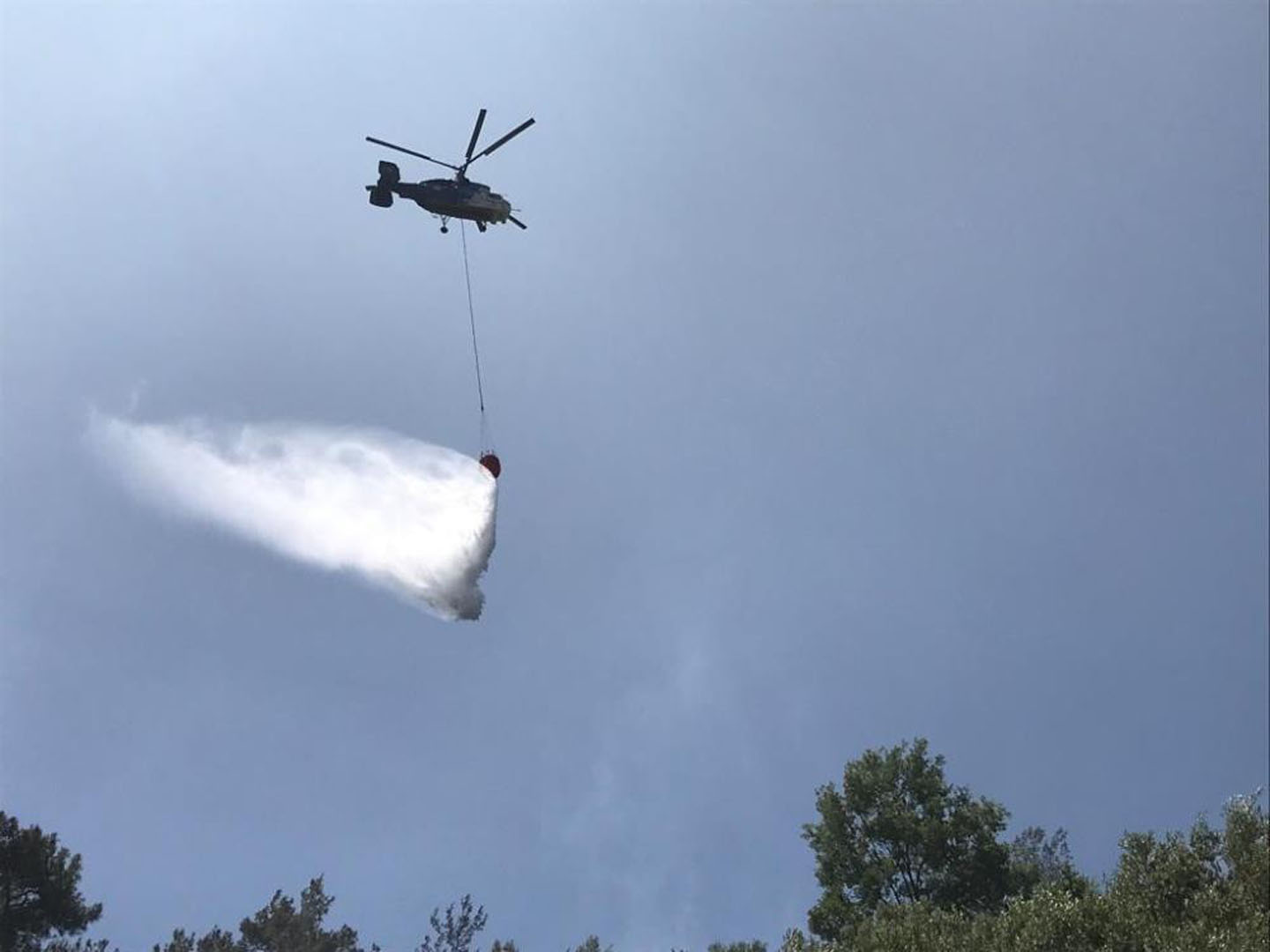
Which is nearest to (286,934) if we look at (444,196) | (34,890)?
(34,890)

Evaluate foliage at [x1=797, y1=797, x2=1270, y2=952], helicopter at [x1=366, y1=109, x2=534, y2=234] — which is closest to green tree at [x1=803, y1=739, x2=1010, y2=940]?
foliage at [x1=797, y1=797, x2=1270, y2=952]

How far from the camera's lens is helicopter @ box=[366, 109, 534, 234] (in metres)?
51.4

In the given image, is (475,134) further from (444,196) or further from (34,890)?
(34,890)

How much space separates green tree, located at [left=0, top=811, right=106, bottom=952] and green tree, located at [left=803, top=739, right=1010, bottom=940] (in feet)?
161

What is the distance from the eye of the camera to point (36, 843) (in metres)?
62.6

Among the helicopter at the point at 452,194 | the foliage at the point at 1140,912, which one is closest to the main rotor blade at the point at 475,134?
the helicopter at the point at 452,194

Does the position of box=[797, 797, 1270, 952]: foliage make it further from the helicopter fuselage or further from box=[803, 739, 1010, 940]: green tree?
the helicopter fuselage

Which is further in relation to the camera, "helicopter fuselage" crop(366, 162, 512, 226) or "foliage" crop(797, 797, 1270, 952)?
"helicopter fuselage" crop(366, 162, 512, 226)

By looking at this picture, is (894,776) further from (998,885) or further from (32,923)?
(32,923)

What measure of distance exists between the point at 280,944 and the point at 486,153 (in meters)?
71.8

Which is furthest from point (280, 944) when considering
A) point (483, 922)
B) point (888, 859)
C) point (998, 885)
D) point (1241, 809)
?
point (1241, 809)

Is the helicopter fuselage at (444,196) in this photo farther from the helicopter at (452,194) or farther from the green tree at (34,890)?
the green tree at (34,890)

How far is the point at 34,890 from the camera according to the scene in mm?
62344

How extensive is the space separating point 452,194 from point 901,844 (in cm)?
4906
